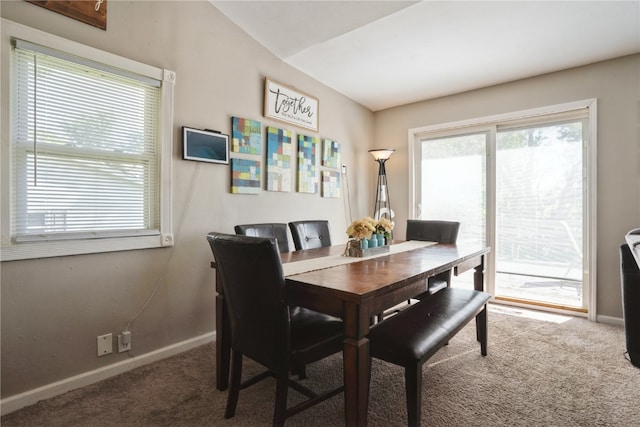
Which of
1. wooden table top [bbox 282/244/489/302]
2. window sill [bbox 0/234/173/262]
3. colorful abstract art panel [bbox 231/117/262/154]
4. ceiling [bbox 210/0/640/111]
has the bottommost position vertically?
wooden table top [bbox 282/244/489/302]

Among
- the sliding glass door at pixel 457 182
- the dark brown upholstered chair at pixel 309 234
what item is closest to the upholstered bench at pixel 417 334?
the dark brown upholstered chair at pixel 309 234

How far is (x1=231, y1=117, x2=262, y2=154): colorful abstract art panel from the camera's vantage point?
2.70 meters

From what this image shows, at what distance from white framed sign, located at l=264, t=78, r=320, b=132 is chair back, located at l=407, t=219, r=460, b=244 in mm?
1514

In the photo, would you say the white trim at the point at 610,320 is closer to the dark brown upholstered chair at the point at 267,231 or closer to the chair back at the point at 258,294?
the dark brown upholstered chair at the point at 267,231

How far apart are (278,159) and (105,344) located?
1959 millimetres

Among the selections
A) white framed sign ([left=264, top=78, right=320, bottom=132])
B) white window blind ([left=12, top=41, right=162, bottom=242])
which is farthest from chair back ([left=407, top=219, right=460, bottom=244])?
white window blind ([left=12, top=41, right=162, bottom=242])

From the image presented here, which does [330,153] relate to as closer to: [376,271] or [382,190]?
[382,190]

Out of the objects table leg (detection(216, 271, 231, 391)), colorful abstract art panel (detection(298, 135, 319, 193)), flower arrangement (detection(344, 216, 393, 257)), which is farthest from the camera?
colorful abstract art panel (detection(298, 135, 319, 193))

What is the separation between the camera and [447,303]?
6.59 ft

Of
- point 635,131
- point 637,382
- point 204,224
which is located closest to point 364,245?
point 204,224

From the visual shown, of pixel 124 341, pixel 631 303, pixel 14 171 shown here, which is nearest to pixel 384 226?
pixel 631 303

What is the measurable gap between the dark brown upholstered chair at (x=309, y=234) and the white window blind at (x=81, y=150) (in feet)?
3.36

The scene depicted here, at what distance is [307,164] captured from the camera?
3.41 metres

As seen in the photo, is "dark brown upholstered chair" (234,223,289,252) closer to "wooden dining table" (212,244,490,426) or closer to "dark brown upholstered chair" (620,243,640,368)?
"wooden dining table" (212,244,490,426)
